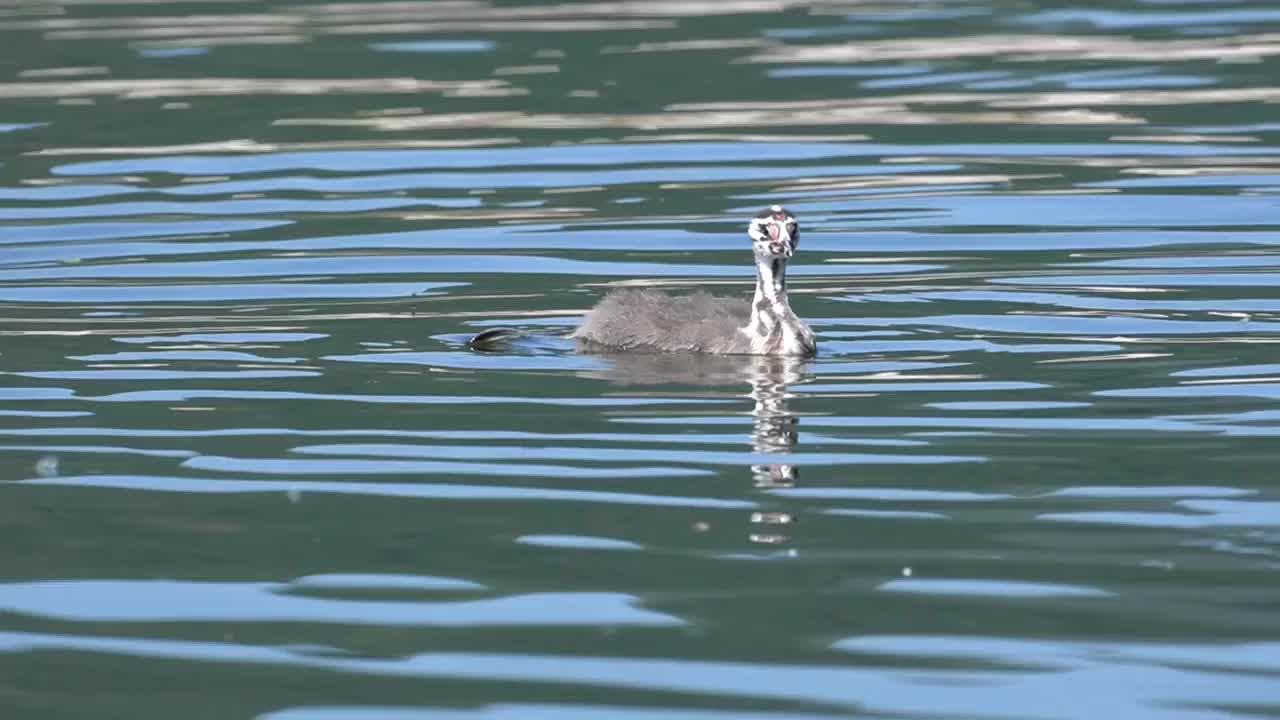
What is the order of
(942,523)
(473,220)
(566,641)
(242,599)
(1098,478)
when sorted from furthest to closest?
(473,220), (1098,478), (942,523), (242,599), (566,641)

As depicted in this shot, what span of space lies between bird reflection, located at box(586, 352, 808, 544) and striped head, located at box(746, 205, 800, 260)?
612 mm

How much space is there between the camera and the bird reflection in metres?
13.0

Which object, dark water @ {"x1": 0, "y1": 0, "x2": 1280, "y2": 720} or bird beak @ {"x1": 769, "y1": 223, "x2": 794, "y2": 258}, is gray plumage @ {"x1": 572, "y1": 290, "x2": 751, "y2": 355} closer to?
dark water @ {"x1": 0, "y1": 0, "x2": 1280, "y2": 720}

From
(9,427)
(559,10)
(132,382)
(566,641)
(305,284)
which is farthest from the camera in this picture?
(559,10)

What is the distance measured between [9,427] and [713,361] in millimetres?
4159

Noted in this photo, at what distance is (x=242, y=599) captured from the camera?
10664mm

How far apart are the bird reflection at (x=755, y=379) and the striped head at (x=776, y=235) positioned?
0.61 m

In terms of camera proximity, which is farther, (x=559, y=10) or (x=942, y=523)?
(x=559, y=10)

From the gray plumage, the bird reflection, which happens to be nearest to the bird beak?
the gray plumage

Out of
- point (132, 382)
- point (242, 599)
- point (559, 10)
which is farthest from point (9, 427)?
point (559, 10)

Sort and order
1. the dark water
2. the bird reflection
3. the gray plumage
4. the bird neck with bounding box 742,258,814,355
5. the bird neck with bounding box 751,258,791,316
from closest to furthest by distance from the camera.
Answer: the dark water < the bird reflection < the bird neck with bounding box 742,258,814,355 < the bird neck with bounding box 751,258,791,316 < the gray plumage

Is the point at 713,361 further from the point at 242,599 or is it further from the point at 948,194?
the point at 948,194

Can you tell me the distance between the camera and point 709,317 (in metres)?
16.4

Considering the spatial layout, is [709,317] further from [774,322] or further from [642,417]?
[642,417]
